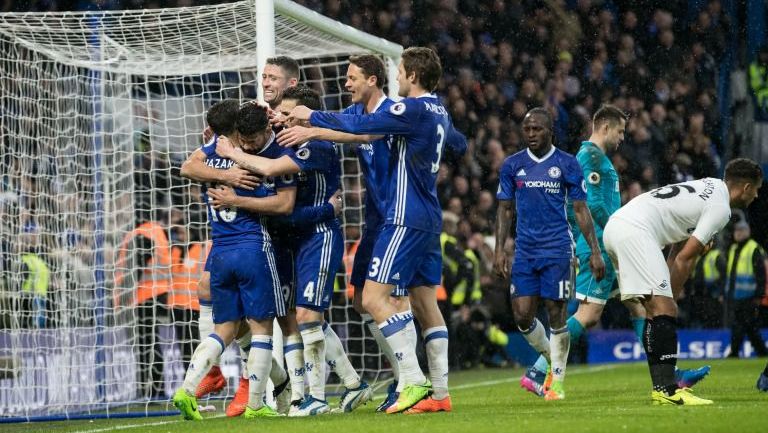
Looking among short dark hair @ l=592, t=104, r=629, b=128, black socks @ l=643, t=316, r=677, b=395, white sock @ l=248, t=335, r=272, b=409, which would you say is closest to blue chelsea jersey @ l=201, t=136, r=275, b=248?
white sock @ l=248, t=335, r=272, b=409

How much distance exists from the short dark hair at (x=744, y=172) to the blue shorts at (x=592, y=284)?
2377 millimetres

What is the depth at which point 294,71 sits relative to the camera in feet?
24.3

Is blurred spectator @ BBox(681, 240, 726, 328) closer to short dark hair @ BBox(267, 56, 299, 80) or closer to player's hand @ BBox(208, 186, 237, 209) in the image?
short dark hair @ BBox(267, 56, 299, 80)

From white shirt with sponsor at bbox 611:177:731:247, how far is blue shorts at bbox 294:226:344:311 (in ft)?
5.72

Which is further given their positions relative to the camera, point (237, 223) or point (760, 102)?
point (760, 102)

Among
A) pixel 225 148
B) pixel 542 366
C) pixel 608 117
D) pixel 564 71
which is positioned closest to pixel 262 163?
pixel 225 148

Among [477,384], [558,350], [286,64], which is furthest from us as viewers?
[477,384]

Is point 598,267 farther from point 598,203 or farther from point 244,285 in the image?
point 244,285

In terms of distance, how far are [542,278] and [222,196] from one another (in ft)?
9.10

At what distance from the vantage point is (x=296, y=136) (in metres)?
6.47

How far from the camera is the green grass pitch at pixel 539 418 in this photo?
5.59 meters

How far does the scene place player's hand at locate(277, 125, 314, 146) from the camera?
646cm

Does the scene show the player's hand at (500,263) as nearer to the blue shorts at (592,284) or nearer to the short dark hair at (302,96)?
the blue shorts at (592,284)

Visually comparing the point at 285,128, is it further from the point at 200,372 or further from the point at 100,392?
the point at 100,392
